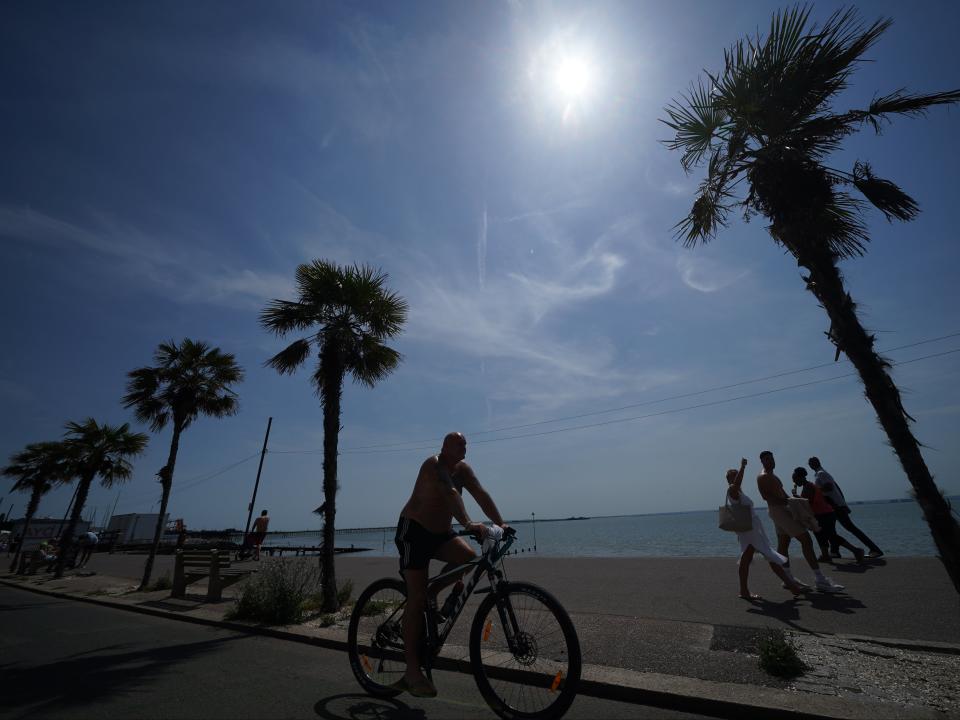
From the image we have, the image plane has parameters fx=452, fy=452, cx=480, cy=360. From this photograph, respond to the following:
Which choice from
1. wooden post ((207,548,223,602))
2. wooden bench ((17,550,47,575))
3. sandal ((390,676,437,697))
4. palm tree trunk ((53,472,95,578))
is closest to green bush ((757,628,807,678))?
sandal ((390,676,437,697))

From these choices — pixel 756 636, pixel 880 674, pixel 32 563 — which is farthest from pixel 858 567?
pixel 32 563

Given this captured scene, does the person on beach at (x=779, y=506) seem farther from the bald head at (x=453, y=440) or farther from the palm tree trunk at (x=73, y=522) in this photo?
the palm tree trunk at (x=73, y=522)

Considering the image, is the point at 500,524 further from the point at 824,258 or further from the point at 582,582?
the point at 582,582

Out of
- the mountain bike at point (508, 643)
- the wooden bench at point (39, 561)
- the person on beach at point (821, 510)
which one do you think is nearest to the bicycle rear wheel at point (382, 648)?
the mountain bike at point (508, 643)

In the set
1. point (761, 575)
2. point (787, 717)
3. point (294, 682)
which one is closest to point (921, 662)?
point (787, 717)

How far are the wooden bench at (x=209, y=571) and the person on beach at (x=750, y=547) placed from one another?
8.46 meters

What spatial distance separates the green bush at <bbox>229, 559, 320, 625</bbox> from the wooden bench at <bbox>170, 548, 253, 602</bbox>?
4.98 feet

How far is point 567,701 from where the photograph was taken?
280 centimetres

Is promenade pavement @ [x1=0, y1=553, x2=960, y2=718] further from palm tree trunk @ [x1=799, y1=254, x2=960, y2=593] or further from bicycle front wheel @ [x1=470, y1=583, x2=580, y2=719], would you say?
palm tree trunk @ [x1=799, y1=254, x2=960, y2=593]

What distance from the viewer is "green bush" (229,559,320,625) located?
6.82 m

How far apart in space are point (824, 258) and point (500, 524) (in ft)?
13.4

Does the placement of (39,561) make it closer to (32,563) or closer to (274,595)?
(32,563)

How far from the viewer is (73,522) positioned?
19.1m

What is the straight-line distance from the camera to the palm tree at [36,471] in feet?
83.8
